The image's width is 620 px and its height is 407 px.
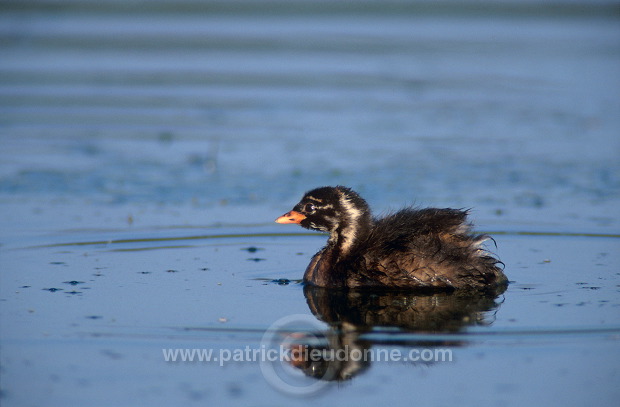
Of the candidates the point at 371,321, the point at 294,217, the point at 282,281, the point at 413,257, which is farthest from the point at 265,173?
the point at 371,321

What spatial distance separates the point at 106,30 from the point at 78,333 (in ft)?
67.7

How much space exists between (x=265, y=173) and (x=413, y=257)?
568cm

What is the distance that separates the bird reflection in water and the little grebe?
5.5 inches

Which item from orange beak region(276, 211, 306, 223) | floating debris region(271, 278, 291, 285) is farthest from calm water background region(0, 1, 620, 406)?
orange beak region(276, 211, 306, 223)

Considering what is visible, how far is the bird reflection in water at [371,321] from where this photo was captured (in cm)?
832

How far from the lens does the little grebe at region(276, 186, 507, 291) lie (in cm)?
1034

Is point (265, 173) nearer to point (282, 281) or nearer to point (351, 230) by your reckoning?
point (351, 230)

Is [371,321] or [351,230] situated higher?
[351,230]

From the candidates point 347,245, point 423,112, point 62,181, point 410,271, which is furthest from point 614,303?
A: point 423,112

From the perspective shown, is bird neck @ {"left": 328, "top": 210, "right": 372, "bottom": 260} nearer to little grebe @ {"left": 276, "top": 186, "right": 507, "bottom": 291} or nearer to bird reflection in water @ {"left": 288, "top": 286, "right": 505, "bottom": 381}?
little grebe @ {"left": 276, "top": 186, "right": 507, "bottom": 291}

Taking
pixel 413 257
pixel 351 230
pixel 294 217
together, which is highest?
pixel 294 217

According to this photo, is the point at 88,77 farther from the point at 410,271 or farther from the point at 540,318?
the point at 540,318

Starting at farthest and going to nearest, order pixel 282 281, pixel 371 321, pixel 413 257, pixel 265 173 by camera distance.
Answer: pixel 265 173 → pixel 282 281 → pixel 413 257 → pixel 371 321

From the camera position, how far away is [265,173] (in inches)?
616
